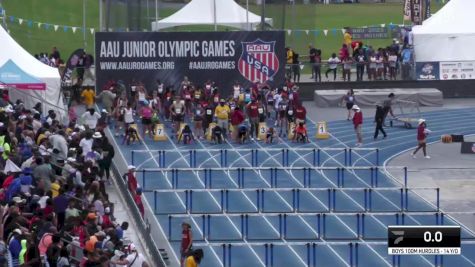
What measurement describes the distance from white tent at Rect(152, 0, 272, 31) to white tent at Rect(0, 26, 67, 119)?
11.0 m

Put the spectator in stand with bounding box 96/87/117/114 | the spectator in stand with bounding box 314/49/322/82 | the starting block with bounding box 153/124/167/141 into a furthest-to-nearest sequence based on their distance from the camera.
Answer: the spectator in stand with bounding box 314/49/322/82 → the spectator in stand with bounding box 96/87/117/114 → the starting block with bounding box 153/124/167/141

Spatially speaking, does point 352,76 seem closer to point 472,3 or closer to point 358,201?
point 472,3

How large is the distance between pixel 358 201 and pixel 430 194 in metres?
1.91

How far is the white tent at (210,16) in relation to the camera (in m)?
52.6

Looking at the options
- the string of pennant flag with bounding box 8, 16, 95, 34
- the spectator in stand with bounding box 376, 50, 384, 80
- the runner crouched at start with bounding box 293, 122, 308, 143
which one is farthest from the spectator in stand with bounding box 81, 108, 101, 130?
the string of pennant flag with bounding box 8, 16, 95, 34

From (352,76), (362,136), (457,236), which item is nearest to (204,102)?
(362,136)

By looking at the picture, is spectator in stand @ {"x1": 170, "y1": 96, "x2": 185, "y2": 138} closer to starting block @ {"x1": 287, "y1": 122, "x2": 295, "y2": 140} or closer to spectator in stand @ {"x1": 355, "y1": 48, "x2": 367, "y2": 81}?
starting block @ {"x1": 287, "y1": 122, "x2": 295, "y2": 140}

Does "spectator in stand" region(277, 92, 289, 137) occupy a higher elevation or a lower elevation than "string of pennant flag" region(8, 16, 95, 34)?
lower

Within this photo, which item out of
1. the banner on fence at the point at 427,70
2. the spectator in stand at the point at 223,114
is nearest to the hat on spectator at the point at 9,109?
the spectator in stand at the point at 223,114

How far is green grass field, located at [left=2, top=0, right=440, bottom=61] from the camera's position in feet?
174

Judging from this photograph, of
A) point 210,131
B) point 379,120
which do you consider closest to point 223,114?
point 210,131

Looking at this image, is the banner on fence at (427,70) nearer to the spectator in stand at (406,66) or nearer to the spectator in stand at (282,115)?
the spectator in stand at (406,66)

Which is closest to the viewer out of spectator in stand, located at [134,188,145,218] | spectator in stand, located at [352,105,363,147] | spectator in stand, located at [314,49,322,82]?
spectator in stand, located at [134,188,145,218]

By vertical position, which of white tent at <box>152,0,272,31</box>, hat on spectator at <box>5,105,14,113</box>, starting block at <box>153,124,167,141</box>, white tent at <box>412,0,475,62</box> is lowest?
starting block at <box>153,124,167,141</box>
